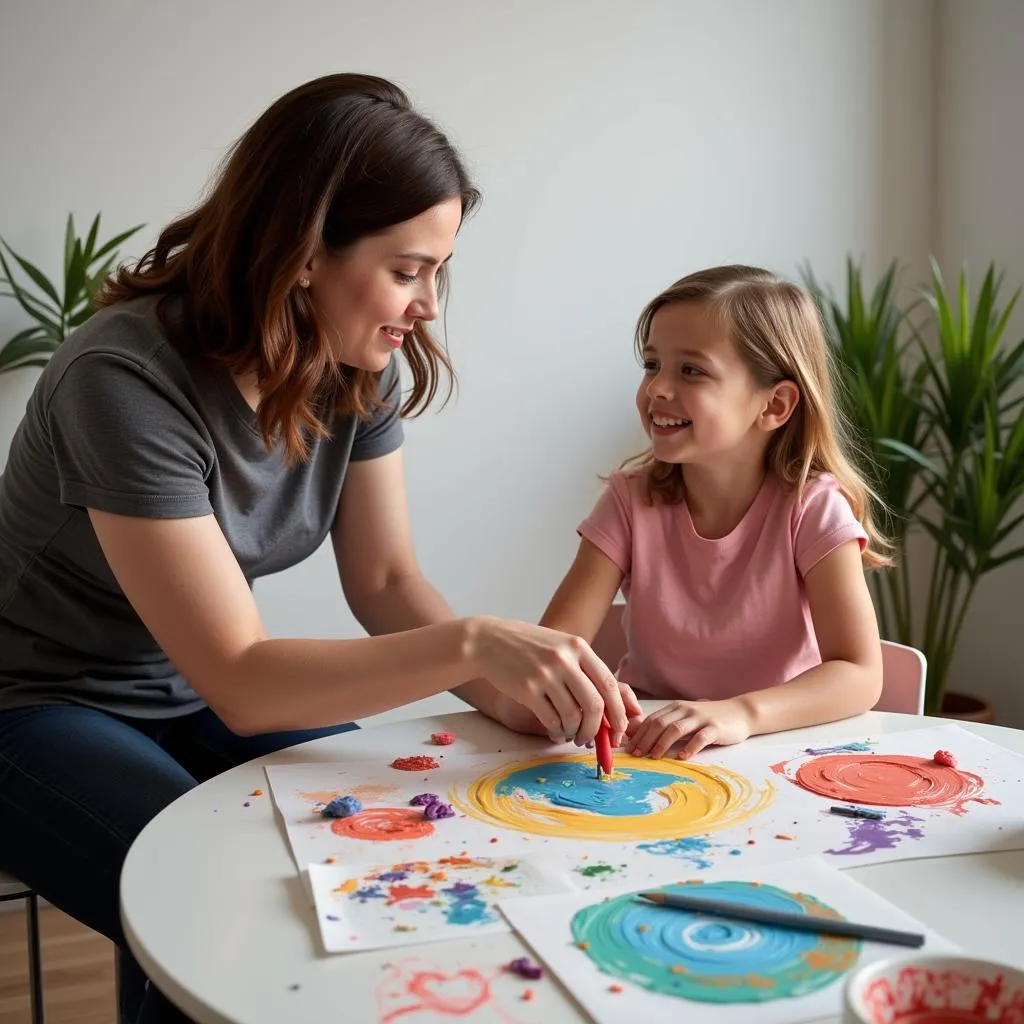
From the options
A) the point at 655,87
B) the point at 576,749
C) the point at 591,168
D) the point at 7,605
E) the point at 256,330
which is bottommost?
the point at 576,749

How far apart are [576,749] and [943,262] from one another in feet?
7.67

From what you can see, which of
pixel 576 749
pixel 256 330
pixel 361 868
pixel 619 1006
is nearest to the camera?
pixel 619 1006

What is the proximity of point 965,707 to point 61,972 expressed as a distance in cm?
201

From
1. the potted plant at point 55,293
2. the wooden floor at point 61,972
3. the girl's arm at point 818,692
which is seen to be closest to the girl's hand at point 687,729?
the girl's arm at point 818,692

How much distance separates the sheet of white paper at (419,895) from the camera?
809mm

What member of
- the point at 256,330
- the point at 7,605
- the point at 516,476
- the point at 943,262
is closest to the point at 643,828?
the point at 256,330

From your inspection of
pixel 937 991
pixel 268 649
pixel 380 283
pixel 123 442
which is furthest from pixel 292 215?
pixel 937 991

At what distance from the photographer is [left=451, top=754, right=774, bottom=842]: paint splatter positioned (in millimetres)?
1006

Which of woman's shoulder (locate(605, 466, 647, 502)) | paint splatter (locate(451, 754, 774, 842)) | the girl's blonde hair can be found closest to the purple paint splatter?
paint splatter (locate(451, 754, 774, 842))

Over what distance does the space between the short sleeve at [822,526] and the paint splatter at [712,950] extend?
0.74 metres

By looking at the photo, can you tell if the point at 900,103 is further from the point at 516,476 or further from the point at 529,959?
the point at 529,959

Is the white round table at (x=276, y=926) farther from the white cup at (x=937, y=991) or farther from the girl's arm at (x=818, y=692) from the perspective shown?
the girl's arm at (x=818, y=692)

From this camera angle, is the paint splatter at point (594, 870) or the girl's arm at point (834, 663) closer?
the paint splatter at point (594, 870)

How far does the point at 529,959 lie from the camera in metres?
0.77
